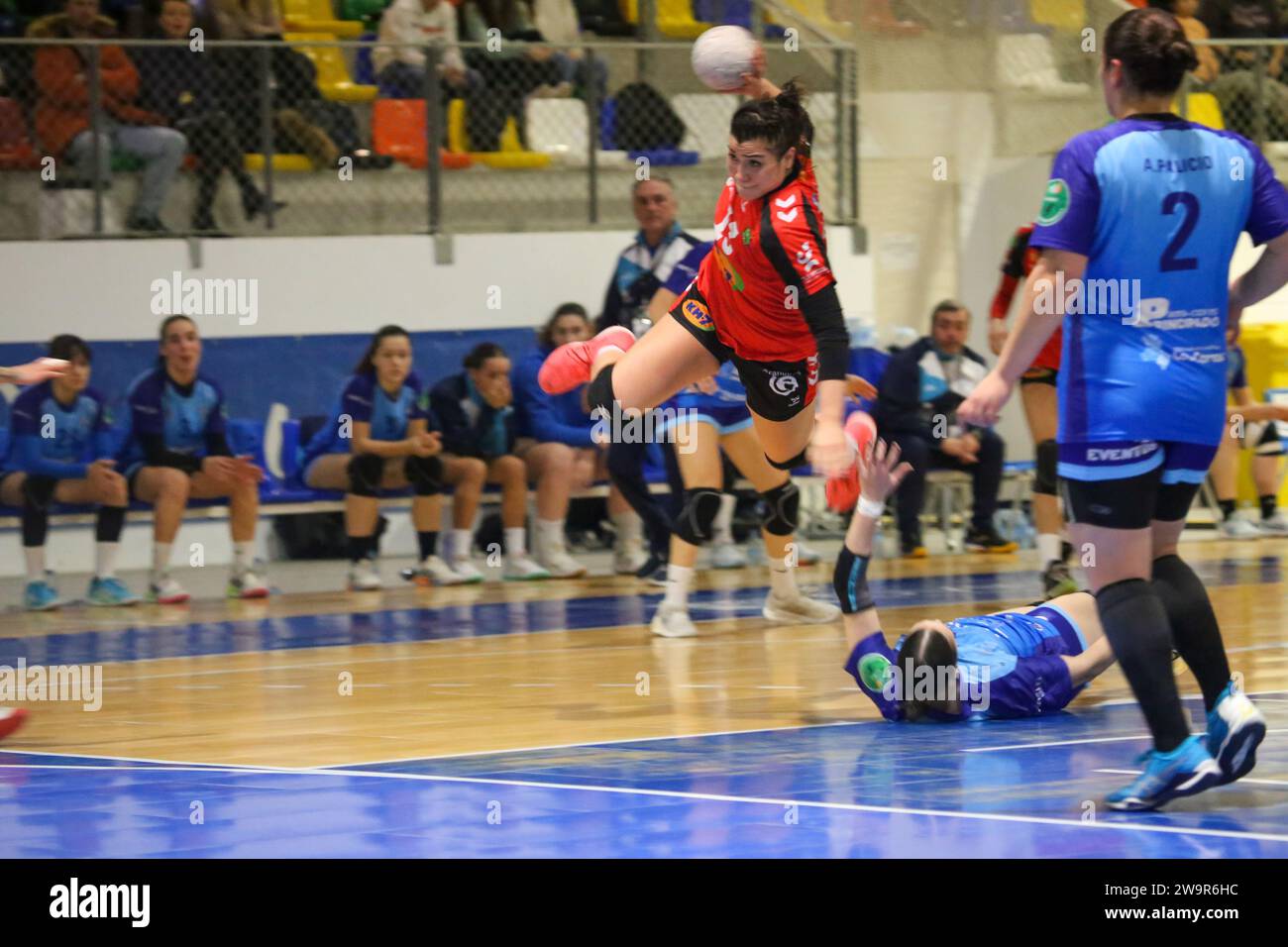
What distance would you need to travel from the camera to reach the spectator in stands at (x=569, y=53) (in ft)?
49.4

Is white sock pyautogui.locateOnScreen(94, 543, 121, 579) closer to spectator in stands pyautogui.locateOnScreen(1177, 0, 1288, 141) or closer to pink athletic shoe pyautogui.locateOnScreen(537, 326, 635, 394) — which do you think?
pink athletic shoe pyautogui.locateOnScreen(537, 326, 635, 394)

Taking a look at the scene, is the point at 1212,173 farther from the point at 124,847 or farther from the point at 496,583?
the point at 496,583

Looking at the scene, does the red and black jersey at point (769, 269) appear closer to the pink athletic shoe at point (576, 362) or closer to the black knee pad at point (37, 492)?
the pink athletic shoe at point (576, 362)

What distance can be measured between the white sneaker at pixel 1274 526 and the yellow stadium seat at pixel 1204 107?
154 inches

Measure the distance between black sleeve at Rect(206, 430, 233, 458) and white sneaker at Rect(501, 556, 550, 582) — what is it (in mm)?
1903

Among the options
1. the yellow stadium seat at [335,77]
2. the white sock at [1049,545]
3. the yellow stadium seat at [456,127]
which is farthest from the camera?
the yellow stadium seat at [456,127]

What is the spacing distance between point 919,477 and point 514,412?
2780mm

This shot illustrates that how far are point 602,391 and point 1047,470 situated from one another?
3.26 m

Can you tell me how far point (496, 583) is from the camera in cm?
1254

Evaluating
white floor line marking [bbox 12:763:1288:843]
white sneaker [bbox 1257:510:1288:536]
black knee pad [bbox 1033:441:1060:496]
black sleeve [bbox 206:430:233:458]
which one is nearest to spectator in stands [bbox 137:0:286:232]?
black sleeve [bbox 206:430:233:458]

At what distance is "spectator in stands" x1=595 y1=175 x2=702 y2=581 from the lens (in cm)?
1110

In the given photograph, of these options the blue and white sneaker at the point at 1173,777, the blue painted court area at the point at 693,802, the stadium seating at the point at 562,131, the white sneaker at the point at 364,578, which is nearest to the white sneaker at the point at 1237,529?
the stadium seating at the point at 562,131

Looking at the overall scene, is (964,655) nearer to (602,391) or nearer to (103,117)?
(602,391)
